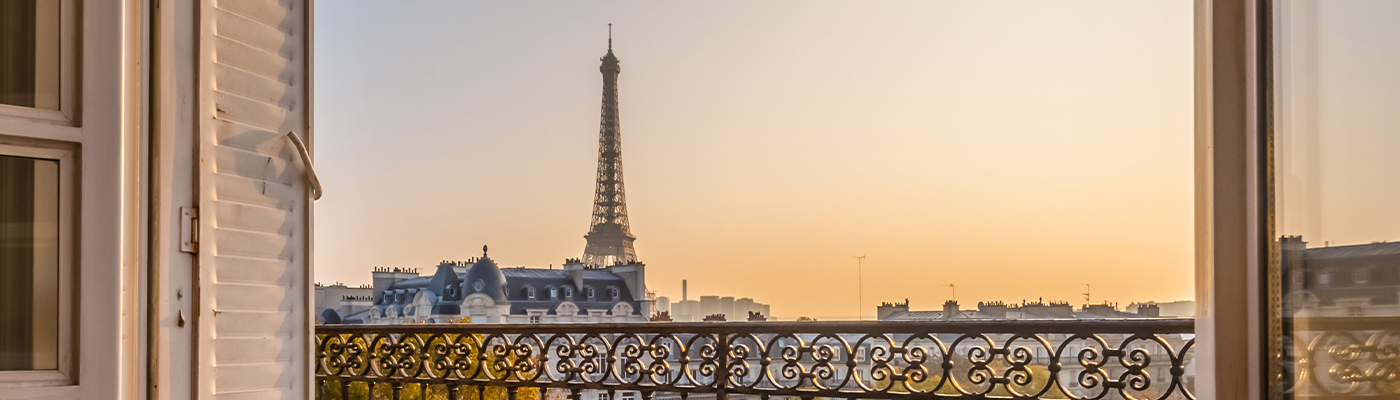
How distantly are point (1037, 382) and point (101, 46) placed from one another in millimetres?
2372

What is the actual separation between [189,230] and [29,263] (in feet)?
0.73

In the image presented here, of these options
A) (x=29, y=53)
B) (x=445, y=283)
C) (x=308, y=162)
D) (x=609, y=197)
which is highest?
(x=609, y=197)

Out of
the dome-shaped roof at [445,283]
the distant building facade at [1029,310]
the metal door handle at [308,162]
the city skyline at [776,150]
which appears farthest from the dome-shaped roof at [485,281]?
the metal door handle at [308,162]

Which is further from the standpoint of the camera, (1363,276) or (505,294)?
(505,294)

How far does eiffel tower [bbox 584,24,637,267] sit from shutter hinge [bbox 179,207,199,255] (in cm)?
3633

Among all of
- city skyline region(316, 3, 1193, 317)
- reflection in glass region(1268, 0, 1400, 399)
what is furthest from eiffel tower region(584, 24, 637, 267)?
reflection in glass region(1268, 0, 1400, 399)

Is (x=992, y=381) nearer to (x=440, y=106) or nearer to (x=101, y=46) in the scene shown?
(x=101, y=46)

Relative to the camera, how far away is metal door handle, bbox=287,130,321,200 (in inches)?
62.7

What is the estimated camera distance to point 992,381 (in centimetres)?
257

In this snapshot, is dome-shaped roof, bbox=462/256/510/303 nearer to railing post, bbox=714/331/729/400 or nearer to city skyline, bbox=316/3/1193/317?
city skyline, bbox=316/3/1193/317

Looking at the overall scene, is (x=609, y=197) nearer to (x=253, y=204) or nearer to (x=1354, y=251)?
(x=253, y=204)

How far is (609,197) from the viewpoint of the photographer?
40.1m

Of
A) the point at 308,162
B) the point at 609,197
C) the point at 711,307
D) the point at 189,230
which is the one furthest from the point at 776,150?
the point at 189,230

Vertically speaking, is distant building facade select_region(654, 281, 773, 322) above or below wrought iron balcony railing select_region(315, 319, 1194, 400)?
below
